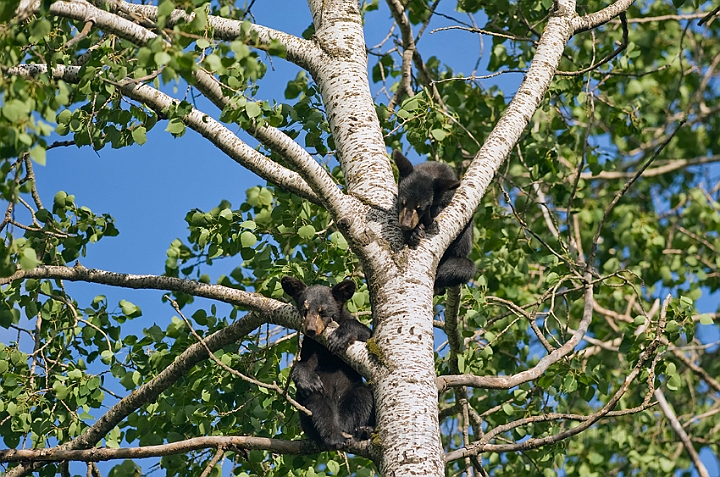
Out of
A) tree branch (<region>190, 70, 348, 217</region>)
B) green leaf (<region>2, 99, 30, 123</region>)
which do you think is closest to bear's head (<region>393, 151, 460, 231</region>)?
tree branch (<region>190, 70, 348, 217</region>)

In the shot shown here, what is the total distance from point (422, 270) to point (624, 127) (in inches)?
205

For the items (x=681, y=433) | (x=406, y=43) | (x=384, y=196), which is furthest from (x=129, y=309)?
(x=681, y=433)

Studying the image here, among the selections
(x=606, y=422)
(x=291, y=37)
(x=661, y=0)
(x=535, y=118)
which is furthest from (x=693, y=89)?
(x=291, y=37)

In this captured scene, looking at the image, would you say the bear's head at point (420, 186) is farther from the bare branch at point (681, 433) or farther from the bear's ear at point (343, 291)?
the bare branch at point (681, 433)

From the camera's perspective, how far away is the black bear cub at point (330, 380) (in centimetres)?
526

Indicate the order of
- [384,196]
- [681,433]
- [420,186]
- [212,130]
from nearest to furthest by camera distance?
[212,130] → [384,196] → [420,186] → [681,433]

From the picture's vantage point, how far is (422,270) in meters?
4.47

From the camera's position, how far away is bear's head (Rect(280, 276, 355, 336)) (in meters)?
5.45

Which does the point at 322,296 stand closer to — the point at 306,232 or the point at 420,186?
the point at 306,232

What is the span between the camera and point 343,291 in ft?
19.2

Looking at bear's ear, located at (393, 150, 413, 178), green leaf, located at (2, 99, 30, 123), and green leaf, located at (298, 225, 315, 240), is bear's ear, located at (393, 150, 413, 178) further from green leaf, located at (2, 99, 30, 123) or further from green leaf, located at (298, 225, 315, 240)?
green leaf, located at (2, 99, 30, 123)

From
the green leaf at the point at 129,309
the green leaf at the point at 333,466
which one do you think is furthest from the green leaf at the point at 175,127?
the green leaf at the point at 333,466

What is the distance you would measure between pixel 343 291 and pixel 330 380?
27.2 inches

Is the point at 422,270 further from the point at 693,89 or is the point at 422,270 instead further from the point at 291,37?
the point at 693,89
